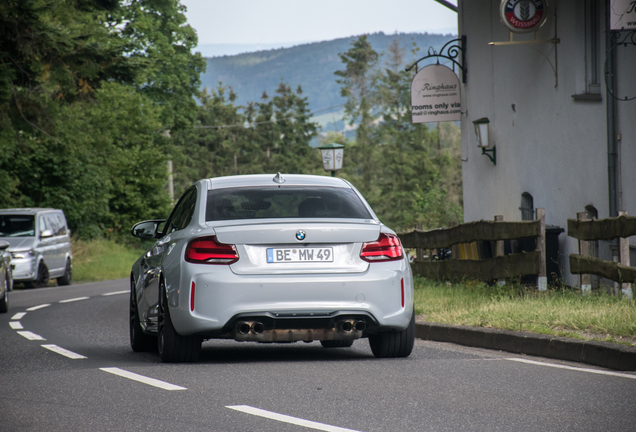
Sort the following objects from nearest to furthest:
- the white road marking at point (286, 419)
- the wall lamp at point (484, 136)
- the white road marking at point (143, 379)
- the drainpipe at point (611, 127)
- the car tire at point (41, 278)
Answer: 1. the white road marking at point (286, 419)
2. the white road marking at point (143, 379)
3. the drainpipe at point (611, 127)
4. the wall lamp at point (484, 136)
5. the car tire at point (41, 278)

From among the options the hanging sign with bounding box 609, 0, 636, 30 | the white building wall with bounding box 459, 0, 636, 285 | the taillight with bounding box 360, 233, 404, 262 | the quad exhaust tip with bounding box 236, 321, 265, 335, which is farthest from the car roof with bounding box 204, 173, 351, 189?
the white building wall with bounding box 459, 0, 636, 285

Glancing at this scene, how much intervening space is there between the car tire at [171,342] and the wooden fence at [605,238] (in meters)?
4.79

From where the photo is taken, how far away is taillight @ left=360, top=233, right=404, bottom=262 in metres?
7.48

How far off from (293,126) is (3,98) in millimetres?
85544

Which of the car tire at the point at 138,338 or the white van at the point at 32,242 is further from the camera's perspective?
the white van at the point at 32,242

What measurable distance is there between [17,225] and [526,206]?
40.7 ft

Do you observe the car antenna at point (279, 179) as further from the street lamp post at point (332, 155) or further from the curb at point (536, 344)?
the street lamp post at point (332, 155)

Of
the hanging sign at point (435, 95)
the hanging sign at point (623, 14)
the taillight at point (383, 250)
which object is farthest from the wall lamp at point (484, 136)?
the taillight at point (383, 250)

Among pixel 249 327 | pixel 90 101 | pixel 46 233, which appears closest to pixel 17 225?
pixel 46 233

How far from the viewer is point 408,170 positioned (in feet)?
281

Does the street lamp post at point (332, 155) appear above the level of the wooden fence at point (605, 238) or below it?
above

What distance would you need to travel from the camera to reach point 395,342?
814 cm

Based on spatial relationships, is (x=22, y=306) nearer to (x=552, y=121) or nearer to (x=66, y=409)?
(x=552, y=121)

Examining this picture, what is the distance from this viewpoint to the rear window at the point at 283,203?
307 inches
